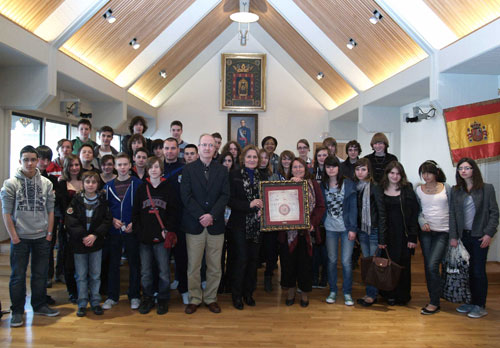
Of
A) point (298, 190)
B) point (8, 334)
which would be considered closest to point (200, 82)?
point (298, 190)

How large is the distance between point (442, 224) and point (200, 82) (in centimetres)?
867

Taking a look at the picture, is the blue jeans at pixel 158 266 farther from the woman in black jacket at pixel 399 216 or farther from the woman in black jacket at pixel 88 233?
the woman in black jacket at pixel 399 216

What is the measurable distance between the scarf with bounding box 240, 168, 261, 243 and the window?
14.7 feet

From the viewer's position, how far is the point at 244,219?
395cm

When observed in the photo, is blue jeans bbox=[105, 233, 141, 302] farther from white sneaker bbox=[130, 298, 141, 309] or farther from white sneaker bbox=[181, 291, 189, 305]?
white sneaker bbox=[181, 291, 189, 305]

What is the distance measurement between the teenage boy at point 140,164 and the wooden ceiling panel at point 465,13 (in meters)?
3.95

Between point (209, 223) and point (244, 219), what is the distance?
1.34 feet

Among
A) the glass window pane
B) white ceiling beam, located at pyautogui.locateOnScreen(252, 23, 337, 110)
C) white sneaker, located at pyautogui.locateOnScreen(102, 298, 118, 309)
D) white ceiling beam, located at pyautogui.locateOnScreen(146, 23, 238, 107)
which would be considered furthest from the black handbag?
white ceiling beam, located at pyautogui.locateOnScreen(146, 23, 238, 107)

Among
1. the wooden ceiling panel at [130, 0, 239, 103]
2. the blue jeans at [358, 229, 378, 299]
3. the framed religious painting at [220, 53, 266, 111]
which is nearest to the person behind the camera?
the blue jeans at [358, 229, 378, 299]

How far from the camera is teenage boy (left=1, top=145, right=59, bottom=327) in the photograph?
3.48 meters

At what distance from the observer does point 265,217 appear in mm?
3895

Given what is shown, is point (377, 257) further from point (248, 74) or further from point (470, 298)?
point (248, 74)

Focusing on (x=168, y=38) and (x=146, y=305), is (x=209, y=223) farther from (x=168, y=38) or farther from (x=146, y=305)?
(x=168, y=38)

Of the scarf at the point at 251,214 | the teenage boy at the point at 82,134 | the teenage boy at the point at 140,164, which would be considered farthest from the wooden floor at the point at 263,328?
the teenage boy at the point at 82,134
